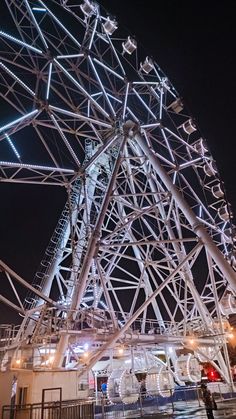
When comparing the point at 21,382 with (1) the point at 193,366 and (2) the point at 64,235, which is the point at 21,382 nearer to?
(1) the point at 193,366

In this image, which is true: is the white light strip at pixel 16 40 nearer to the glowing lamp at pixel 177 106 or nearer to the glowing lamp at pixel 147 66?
the glowing lamp at pixel 147 66

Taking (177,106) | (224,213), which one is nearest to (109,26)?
(177,106)

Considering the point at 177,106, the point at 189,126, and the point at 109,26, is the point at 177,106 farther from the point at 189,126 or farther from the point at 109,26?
the point at 109,26

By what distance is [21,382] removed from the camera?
38.2ft

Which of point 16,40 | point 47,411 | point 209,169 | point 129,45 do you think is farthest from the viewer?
point 209,169

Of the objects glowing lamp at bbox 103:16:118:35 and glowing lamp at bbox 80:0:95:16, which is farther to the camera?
glowing lamp at bbox 103:16:118:35

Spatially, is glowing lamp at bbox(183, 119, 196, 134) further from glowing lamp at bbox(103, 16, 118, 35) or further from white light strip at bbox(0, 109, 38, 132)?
white light strip at bbox(0, 109, 38, 132)

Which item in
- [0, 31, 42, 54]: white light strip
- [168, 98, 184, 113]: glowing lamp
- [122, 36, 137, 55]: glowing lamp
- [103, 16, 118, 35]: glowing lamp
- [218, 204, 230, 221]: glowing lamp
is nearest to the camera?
[0, 31, 42, 54]: white light strip

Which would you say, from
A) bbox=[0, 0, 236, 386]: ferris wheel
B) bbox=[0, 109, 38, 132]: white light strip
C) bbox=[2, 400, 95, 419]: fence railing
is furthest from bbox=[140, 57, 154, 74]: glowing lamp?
bbox=[2, 400, 95, 419]: fence railing

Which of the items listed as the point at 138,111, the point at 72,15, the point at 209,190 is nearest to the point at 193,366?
the point at 209,190

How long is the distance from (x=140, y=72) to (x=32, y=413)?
17267mm

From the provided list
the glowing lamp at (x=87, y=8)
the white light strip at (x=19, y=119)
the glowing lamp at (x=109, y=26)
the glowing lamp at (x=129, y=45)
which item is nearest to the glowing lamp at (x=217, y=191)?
the glowing lamp at (x=129, y=45)

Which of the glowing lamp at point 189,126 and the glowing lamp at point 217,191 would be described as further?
the glowing lamp at point 217,191

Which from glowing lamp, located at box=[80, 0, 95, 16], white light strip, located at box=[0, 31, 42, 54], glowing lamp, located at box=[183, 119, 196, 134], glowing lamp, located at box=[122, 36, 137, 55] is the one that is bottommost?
white light strip, located at box=[0, 31, 42, 54]
